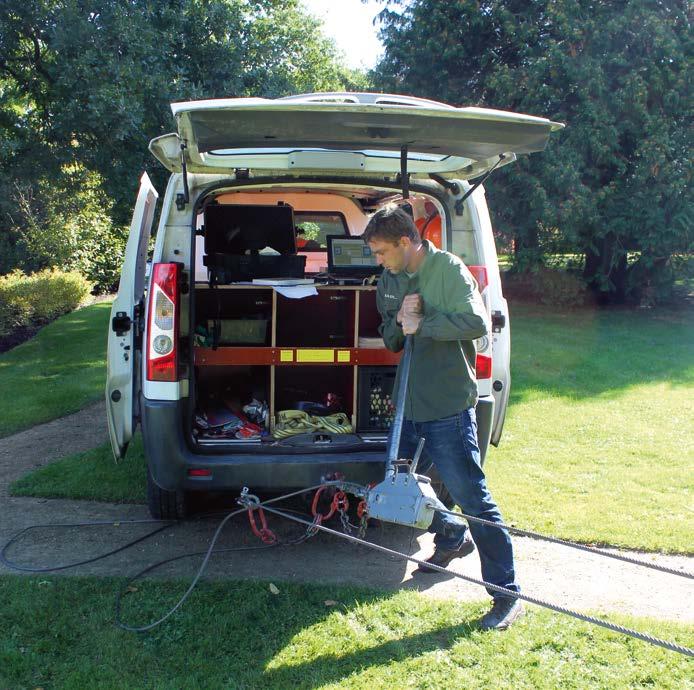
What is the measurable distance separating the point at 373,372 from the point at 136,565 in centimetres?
176

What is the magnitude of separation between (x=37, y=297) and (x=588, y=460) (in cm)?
1146

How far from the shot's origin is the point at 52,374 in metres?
9.63

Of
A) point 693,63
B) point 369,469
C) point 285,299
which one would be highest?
point 693,63

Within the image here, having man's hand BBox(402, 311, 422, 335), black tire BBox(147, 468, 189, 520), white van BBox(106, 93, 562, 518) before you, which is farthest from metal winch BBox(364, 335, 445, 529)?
black tire BBox(147, 468, 189, 520)

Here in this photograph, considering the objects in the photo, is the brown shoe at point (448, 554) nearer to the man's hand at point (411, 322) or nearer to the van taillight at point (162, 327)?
the man's hand at point (411, 322)

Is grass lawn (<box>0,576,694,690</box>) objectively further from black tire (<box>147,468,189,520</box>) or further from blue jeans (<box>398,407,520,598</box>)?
black tire (<box>147,468,189,520</box>)

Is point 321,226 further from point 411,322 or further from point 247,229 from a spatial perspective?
point 411,322

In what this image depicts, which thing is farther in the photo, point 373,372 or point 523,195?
point 523,195

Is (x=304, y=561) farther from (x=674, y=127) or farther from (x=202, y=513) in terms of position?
(x=674, y=127)

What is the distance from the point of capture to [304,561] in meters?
4.27

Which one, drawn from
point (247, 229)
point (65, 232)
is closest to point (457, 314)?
point (247, 229)

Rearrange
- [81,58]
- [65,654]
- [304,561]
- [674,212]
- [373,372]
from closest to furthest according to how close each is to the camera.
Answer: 1. [65,654]
2. [304,561]
3. [373,372]
4. [81,58]
5. [674,212]

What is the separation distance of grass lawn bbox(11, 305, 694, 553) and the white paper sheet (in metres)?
1.88

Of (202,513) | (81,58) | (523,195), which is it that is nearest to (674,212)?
(523,195)
